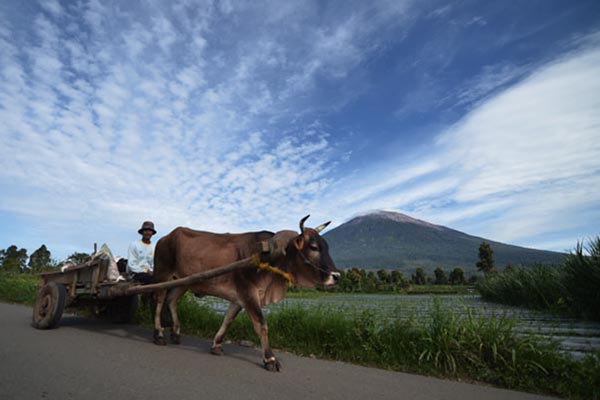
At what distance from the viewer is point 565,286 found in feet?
22.7

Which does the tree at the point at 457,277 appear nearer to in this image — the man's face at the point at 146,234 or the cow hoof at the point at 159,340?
the man's face at the point at 146,234

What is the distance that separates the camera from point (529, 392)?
3291mm

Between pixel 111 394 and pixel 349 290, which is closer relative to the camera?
pixel 111 394

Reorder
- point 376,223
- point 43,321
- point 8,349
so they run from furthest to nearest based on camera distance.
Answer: point 376,223 < point 43,321 < point 8,349

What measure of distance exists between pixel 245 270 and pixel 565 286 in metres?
6.11

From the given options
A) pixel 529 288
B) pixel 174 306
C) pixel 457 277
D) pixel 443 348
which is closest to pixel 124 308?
pixel 174 306

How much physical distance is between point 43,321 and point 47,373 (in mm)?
2916

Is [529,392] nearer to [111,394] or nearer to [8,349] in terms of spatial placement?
[111,394]

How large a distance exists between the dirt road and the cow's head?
3.09 ft

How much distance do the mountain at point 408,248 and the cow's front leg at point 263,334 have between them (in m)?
98.2

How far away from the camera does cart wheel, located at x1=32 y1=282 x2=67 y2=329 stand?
5723mm

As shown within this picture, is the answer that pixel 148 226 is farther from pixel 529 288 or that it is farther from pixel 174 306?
pixel 529 288

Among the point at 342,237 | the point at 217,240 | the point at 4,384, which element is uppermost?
the point at 342,237

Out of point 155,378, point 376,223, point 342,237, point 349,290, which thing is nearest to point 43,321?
point 155,378
